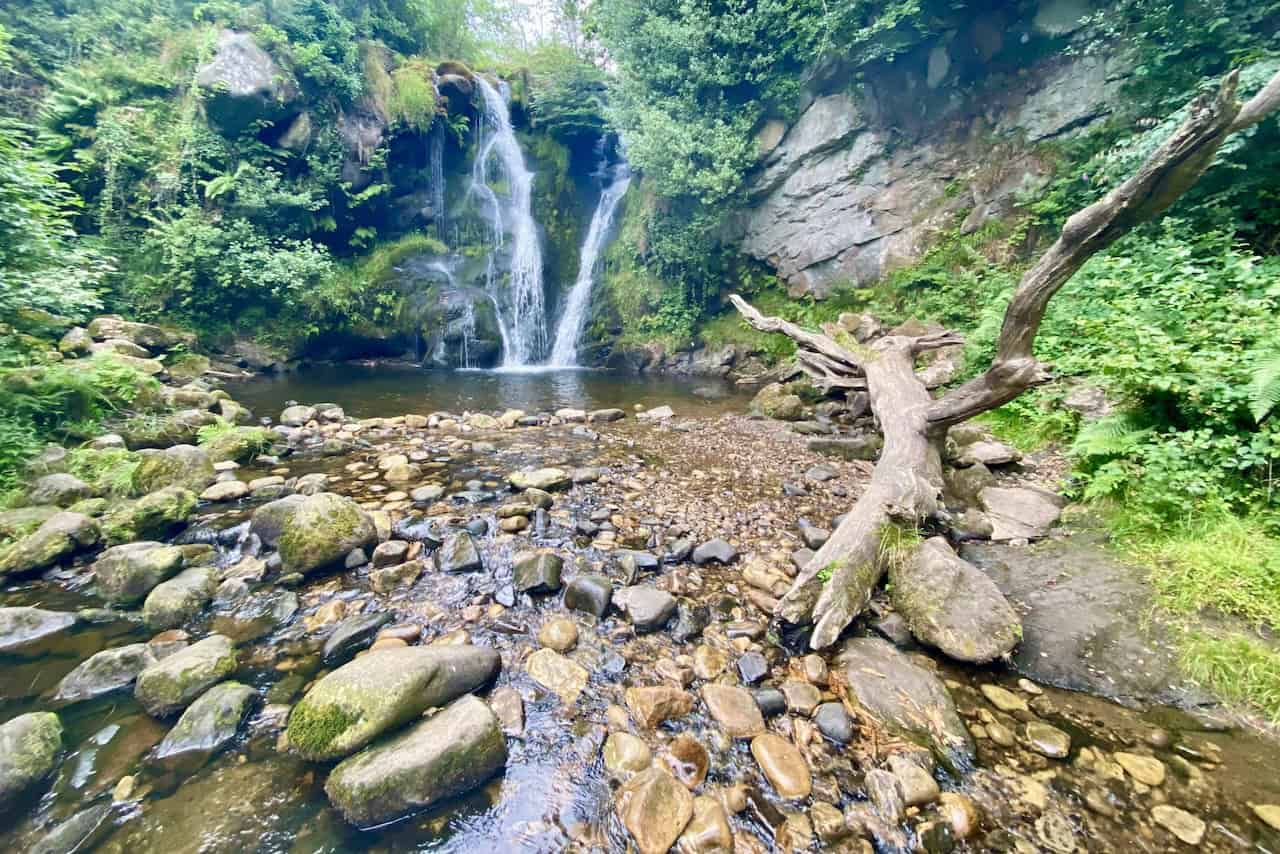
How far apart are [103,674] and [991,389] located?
5724 mm

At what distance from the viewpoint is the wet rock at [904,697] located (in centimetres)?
193

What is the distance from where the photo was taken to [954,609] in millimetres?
2422

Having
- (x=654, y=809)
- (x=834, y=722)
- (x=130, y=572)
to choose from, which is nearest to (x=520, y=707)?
(x=654, y=809)

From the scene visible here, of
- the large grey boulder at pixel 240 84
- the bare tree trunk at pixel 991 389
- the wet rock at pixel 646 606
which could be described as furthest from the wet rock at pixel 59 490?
the large grey boulder at pixel 240 84

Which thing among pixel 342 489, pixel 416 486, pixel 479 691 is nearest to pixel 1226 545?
pixel 479 691

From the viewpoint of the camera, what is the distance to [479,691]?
2217 millimetres

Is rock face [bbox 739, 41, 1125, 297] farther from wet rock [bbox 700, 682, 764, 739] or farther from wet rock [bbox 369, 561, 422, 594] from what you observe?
wet rock [bbox 369, 561, 422, 594]

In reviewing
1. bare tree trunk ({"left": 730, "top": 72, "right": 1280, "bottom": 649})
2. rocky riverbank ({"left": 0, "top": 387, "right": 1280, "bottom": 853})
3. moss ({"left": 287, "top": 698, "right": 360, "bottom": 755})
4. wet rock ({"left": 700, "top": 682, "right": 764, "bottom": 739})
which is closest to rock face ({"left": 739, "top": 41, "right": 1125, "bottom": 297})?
bare tree trunk ({"left": 730, "top": 72, "right": 1280, "bottom": 649})

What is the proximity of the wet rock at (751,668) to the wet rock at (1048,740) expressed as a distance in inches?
43.3

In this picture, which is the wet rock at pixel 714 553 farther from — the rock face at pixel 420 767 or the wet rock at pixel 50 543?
the wet rock at pixel 50 543

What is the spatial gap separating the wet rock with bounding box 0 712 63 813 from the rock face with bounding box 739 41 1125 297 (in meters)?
12.5

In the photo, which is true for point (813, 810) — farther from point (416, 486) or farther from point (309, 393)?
point (309, 393)

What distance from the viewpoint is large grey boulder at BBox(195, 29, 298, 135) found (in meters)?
10.8

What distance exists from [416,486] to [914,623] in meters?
4.44
